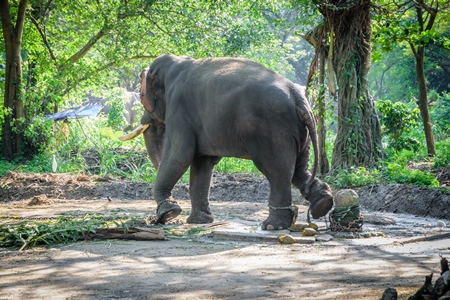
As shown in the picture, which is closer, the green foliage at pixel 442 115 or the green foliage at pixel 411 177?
the green foliage at pixel 411 177

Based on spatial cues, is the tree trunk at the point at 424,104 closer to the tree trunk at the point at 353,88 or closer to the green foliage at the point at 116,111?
the tree trunk at the point at 353,88

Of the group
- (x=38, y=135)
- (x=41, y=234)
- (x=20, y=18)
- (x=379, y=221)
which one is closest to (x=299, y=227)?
(x=379, y=221)

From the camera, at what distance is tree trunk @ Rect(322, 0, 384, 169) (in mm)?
13336

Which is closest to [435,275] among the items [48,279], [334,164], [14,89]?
[48,279]

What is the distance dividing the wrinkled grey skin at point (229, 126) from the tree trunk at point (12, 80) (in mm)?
8176

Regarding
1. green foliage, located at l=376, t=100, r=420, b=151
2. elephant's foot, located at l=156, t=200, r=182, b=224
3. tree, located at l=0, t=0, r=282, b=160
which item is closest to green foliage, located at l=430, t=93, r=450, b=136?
green foliage, located at l=376, t=100, r=420, b=151

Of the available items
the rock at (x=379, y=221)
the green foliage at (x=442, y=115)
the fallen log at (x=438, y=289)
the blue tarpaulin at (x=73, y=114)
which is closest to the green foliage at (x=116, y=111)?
the blue tarpaulin at (x=73, y=114)

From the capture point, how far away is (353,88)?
1348 cm

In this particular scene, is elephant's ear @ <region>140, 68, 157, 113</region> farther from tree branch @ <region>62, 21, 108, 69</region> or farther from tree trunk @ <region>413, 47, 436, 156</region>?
tree branch @ <region>62, 21, 108, 69</region>

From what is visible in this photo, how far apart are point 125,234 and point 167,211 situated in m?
1.17

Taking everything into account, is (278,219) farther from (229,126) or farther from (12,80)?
(12,80)

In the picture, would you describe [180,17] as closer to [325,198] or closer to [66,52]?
[66,52]

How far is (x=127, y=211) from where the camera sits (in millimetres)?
10781

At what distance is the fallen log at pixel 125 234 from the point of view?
758 cm
